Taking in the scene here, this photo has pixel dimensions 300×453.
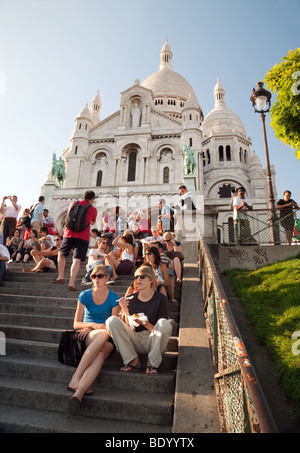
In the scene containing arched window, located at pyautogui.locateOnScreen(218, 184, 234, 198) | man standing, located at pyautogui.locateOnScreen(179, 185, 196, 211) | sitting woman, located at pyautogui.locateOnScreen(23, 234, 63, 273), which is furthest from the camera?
arched window, located at pyautogui.locateOnScreen(218, 184, 234, 198)

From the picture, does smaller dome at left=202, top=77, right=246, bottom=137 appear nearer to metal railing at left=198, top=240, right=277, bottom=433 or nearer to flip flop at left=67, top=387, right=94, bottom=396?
metal railing at left=198, top=240, right=277, bottom=433

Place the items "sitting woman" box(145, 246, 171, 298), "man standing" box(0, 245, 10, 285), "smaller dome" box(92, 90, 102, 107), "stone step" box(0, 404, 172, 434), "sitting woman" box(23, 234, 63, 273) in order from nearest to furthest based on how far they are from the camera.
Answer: "stone step" box(0, 404, 172, 434) < "sitting woman" box(145, 246, 171, 298) < "man standing" box(0, 245, 10, 285) < "sitting woman" box(23, 234, 63, 273) < "smaller dome" box(92, 90, 102, 107)

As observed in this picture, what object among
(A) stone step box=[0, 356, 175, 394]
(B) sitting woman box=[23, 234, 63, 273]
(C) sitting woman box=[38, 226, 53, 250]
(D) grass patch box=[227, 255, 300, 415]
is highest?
(C) sitting woman box=[38, 226, 53, 250]

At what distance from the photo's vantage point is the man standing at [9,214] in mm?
9917

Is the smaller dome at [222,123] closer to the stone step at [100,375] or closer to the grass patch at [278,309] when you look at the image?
the grass patch at [278,309]

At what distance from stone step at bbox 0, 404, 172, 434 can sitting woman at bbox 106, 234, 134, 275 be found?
12.3 feet

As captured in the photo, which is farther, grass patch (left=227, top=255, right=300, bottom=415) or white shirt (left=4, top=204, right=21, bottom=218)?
white shirt (left=4, top=204, right=21, bottom=218)

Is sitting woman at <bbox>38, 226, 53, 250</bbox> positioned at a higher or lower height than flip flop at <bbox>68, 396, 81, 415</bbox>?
higher

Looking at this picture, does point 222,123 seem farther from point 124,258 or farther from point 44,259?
point 44,259

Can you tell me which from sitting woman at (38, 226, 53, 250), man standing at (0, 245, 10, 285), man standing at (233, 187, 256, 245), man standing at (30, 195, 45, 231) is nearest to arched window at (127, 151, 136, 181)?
man standing at (30, 195, 45, 231)

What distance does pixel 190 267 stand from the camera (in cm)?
689

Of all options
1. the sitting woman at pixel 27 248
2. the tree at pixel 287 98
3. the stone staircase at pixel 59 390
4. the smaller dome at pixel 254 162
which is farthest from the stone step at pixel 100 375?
the smaller dome at pixel 254 162

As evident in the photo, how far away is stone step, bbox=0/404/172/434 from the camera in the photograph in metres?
2.51

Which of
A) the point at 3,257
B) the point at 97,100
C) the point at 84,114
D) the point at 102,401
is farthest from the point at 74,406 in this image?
the point at 97,100
